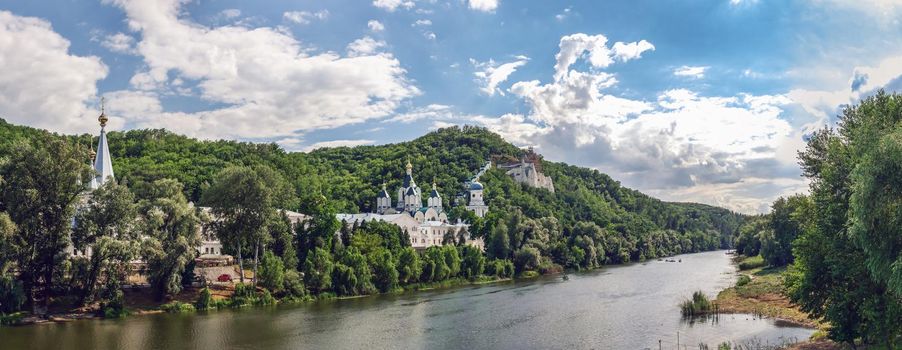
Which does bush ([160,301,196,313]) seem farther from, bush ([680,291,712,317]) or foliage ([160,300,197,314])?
bush ([680,291,712,317])

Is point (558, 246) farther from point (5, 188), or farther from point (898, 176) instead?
point (898, 176)

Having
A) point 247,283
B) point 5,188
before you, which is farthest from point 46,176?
point 247,283

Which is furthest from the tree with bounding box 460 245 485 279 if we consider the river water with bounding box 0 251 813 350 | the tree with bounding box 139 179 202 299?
the tree with bounding box 139 179 202 299

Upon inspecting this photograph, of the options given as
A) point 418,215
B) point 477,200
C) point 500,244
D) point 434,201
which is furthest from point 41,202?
point 477,200

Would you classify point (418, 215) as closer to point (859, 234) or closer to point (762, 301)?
point (762, 301)

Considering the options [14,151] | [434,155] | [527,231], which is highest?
[434,155]

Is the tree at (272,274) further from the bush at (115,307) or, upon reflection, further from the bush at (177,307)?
the bush at (115,307)
